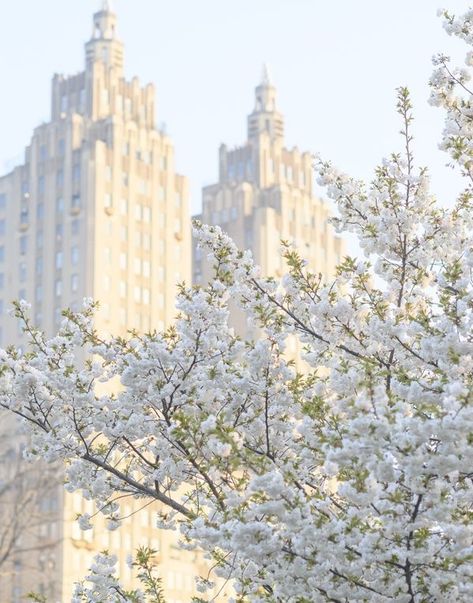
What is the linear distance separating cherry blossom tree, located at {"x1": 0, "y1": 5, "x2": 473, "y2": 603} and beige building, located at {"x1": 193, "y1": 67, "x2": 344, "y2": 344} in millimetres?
103515

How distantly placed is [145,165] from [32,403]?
97.9 m

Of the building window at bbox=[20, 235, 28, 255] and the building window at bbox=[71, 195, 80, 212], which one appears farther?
the building window at bbox=[20, 235, 28, 255]

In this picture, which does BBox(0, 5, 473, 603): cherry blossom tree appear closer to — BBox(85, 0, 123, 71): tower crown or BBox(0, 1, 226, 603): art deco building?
BBox(0, 1, 226, 603): art deco building

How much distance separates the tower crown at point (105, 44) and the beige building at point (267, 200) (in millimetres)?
16002

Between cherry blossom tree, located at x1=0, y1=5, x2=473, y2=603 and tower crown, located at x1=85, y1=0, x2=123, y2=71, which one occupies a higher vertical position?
tower crown, located at x1=85, y1=0, x2=123, y2=71

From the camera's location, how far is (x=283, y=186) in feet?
412

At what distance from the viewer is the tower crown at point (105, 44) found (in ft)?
374

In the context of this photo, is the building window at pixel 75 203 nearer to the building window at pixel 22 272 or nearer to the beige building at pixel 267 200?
the building window at pixel 22 272

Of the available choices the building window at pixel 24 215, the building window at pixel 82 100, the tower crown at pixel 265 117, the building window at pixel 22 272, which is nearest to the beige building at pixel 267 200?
the tower crown at pixel 265 117

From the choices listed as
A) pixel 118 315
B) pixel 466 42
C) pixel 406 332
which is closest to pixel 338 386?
pixel 406 332

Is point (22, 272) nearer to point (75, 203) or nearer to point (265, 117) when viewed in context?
point (75, 203)

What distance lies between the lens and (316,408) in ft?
38.4

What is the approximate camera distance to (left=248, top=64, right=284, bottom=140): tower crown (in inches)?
5138

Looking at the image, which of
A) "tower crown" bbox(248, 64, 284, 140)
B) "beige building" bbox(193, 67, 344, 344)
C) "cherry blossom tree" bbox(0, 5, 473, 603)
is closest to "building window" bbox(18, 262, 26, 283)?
"beige building" bbox(193, 67, 344, 344)
